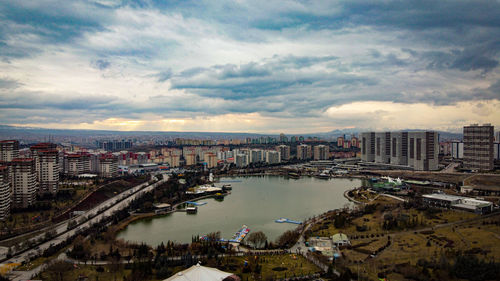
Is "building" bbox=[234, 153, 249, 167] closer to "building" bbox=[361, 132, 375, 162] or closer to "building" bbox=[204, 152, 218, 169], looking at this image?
"building" bbox=[204, 152, 218, 169]

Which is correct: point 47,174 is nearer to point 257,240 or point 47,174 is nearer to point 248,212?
point 248,212

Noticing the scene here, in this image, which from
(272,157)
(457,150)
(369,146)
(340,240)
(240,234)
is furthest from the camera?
(272,157)

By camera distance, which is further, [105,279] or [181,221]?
[181,221]

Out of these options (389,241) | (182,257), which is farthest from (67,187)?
(389,241)

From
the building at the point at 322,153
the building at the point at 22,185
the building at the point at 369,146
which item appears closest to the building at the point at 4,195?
the building at the point at 22,185

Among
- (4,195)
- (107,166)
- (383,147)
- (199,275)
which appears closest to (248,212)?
(199,275)

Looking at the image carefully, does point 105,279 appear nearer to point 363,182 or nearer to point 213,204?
point 213,204
